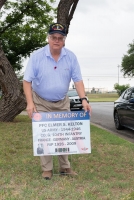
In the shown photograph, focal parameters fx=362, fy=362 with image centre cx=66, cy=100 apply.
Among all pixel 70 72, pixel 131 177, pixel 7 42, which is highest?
pixel 7 42

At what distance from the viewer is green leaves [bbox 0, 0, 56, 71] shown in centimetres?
2386

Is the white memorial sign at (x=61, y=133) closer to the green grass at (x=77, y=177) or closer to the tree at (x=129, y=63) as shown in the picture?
the green grass at (x=77, y=177)

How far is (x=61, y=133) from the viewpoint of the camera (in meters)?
4.90

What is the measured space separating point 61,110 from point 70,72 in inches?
22.2

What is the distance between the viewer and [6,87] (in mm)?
11227

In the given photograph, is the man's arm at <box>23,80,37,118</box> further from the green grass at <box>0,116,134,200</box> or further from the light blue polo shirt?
the green grass at <box>0,116,134,200</box>

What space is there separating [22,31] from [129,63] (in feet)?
104

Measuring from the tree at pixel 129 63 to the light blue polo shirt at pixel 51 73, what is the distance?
5077cm

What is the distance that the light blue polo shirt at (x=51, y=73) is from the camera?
4.75m

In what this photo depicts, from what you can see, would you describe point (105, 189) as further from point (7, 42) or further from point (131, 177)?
point (7, 42)

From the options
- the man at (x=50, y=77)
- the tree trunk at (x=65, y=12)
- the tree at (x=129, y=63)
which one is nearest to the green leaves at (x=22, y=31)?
the tree trunk at (x=65, y=12)

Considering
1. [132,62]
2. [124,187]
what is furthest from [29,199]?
Result: [132,62]

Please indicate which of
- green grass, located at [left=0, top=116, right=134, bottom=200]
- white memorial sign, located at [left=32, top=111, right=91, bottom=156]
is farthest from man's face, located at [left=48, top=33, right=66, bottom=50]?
green grass, located at [left=0, top=116, right=134, bottom=200]

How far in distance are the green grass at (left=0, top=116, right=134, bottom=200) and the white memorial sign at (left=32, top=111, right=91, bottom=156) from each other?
1.38ft
